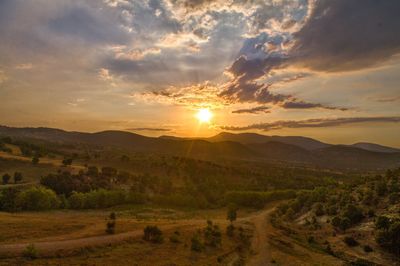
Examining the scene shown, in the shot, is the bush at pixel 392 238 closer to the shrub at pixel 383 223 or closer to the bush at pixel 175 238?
the shrub at pixel 383 223

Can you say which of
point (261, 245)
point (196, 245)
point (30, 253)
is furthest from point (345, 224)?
point (30, 253)

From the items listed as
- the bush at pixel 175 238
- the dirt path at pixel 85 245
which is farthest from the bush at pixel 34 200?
the bush at pixel 175 238

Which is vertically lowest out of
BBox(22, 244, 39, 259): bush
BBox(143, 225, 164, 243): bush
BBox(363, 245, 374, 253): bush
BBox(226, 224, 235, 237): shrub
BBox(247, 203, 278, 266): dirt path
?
BBox(247, 203, 278, 266): dirt path

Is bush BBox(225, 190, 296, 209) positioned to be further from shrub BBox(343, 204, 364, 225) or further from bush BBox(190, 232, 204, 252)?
bush BBox(190, 232, 204, 252)

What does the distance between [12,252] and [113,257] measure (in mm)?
9055

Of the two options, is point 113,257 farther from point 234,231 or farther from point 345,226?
point 345,226

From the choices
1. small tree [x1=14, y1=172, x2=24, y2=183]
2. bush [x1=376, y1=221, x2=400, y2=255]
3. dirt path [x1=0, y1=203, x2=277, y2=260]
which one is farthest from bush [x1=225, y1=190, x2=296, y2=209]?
small tree [x1=14, y1=172, x2=24, y2=183]

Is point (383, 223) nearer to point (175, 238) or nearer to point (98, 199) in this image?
point (175, 238)

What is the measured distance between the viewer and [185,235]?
4628 centimetres

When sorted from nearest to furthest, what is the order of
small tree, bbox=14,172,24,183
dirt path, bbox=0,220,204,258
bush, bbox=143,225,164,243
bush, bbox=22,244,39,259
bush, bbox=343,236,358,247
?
bush, bbox=22,244,39,259 → dirt path, bbox=0,220,204,258 → bush, bbox=143,225,164,243 → bush, bbox=343,236,358,247 → small tree, bbox=14,172,24,183

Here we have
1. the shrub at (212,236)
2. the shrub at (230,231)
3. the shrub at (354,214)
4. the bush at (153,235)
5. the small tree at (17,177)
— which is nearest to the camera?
the bush at (153,235)

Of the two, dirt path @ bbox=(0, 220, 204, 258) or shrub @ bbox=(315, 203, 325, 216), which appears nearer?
dirt path @ bbox=(0, 220, 204, 258)

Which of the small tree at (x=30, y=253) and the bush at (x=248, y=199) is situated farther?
the bush at (x=248, y=199)

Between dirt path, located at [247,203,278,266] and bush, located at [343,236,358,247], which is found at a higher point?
bush, located at [343,236,358,247]
